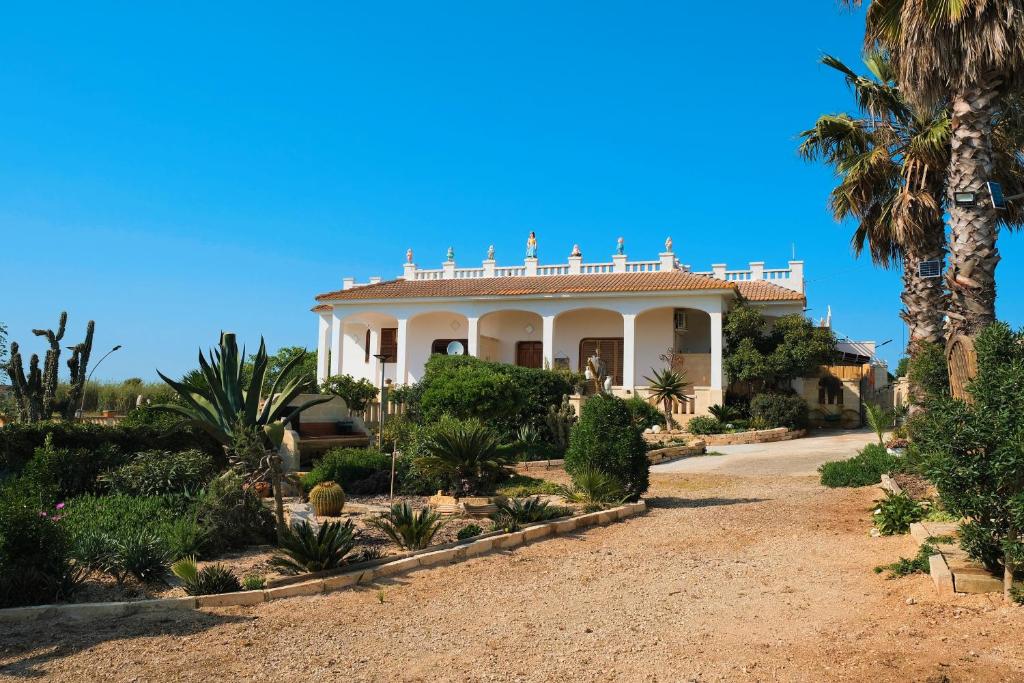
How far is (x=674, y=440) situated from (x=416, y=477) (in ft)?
39.5

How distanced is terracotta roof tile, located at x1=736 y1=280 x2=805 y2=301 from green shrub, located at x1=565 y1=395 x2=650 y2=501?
66.2 feet

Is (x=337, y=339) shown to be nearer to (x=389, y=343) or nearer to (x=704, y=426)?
(x=389, y=343)

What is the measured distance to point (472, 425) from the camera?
11977mm

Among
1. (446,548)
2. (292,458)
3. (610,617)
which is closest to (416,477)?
(292,458)

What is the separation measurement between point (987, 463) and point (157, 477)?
30.6 feet

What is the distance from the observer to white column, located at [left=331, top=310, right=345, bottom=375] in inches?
1345

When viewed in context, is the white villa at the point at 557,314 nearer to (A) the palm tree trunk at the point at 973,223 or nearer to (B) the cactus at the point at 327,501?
(A) the palm tree trunk at the point at 973,223

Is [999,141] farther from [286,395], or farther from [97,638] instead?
[97,638]

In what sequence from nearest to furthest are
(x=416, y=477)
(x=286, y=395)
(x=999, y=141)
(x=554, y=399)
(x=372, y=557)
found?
(x=372, y=557), (x=286, y=395), (x=416, y=477), (x=999, y=141), (x=554, y=399)

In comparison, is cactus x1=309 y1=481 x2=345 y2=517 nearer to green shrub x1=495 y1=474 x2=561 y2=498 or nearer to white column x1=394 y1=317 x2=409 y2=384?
green shrub x1=495 y1=474 x2=561 y2=498

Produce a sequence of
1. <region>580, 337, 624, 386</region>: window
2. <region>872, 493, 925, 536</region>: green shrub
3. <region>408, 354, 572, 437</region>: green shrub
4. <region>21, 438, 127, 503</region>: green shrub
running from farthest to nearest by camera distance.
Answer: <region>580, 337, 624, 386</region>: window < <region>408, 354, 572, 437</region>: green shrub < <region>21, 438, 127, 503</region>: green shrub < <region>872, 493, 925, 536</region>: green shrub

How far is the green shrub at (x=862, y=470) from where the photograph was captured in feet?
42.8

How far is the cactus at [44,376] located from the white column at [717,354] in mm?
19457

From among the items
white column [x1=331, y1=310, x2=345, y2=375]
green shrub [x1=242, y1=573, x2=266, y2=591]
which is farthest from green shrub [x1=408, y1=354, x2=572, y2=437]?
white column [x1=331, y1=310, x2=345, y2=375]
